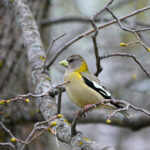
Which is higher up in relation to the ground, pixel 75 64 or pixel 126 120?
pixel 75 64

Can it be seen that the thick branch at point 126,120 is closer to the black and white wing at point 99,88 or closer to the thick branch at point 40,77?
Answer: the black and white wing at point 99,88

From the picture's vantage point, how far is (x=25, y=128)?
5.30m

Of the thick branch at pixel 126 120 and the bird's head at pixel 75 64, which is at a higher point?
the bird's head at pixel 75 64

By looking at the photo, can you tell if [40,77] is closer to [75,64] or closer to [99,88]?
[75,64]

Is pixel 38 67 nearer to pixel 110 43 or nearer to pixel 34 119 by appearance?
pixel 34 119

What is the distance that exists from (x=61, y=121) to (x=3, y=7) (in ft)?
9.70

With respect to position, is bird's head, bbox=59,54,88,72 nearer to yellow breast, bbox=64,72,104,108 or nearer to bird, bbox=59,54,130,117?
bird, bbox=59,54,130,117

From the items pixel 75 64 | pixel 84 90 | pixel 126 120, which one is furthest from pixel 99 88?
pixel 126 120

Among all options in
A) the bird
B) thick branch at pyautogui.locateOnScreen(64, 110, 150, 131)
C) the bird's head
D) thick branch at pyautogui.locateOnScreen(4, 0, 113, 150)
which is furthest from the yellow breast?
thick branch at pyautogui.locateOnScreen(64, 110, 150, 131)

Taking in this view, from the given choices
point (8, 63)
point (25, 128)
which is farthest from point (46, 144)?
point (8, 63)

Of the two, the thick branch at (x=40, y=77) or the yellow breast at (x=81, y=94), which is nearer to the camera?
the thick branch at (x=40, y=77)

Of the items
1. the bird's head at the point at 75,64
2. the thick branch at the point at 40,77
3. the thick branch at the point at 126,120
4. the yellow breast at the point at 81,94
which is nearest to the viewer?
the thick branch at the point at 40,77

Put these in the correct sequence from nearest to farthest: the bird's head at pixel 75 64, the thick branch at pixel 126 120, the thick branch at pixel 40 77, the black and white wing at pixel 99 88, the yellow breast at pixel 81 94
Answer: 1. the thick branch at pixel 40 77
2. the yellow breast at pixel 81 94
3. the black and white wing at pixel 99 88
4. the bird's head at pixel 75 64
5. the thick branch at pixel 126 120

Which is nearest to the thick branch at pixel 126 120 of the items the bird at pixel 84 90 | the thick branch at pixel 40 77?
the bird at pixel 84 90
